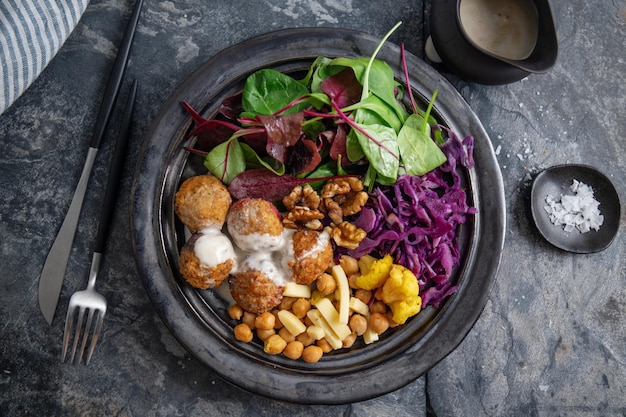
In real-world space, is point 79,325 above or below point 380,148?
below

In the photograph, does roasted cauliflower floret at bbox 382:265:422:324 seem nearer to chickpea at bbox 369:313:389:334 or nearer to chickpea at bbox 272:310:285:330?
chickpea at bbox 369:313:389:334

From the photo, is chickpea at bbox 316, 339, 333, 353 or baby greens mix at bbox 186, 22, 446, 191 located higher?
baby greens mix at bbox 186, 22, 446, 191

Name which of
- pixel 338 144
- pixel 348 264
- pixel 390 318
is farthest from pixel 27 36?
pixel 390 318

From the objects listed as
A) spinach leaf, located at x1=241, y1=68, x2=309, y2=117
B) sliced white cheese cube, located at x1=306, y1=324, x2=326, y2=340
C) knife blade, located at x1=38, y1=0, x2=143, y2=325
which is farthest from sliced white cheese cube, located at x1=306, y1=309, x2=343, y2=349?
knife blade, located at x1=38, y1=0, x2=143, y2=325

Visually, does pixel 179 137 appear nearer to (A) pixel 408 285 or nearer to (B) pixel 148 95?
(B) pixel 148 95

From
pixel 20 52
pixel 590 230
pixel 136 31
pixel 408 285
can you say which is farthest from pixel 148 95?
pixel 590 230

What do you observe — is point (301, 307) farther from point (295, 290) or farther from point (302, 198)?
point (302, 198)

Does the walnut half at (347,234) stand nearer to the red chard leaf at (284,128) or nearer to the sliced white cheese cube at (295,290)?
the sliced white cheese cube at (295,290)
